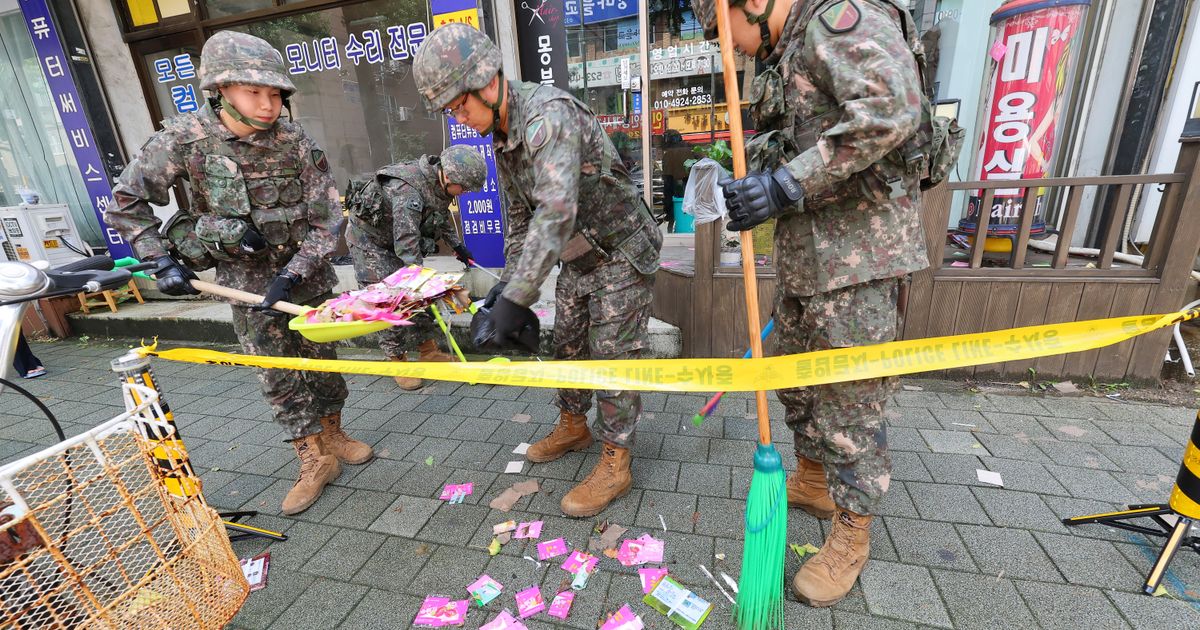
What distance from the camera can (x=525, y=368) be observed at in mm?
1755

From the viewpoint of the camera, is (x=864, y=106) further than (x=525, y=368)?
No

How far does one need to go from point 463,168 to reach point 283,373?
1.84 metres

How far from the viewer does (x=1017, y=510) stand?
7.37 feet

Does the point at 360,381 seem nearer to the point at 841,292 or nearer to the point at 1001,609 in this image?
the point at 841,292

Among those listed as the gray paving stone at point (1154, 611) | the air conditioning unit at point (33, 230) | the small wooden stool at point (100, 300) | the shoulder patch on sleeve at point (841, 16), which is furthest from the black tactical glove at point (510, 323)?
the small wooden stool at point (100, 300)

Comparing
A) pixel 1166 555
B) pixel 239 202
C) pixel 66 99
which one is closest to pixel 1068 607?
pixel 1166 555

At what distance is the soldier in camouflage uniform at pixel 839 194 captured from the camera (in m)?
1.42

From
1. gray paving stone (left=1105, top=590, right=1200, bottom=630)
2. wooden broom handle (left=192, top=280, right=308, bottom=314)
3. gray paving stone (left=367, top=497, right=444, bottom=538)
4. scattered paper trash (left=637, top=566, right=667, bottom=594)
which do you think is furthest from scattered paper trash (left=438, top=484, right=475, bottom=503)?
gray paving stone (left=1105, top=590, right=1200, bottom=630)

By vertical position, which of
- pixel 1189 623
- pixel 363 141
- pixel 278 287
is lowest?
pixel 1189 623

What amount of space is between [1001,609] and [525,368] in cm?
192

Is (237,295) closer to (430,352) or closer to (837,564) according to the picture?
(430,352)

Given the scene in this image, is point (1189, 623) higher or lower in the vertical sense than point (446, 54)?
lower

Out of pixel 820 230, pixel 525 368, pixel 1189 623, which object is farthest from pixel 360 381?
pixel 1189 623

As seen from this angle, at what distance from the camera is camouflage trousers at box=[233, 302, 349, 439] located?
2.56 metres
